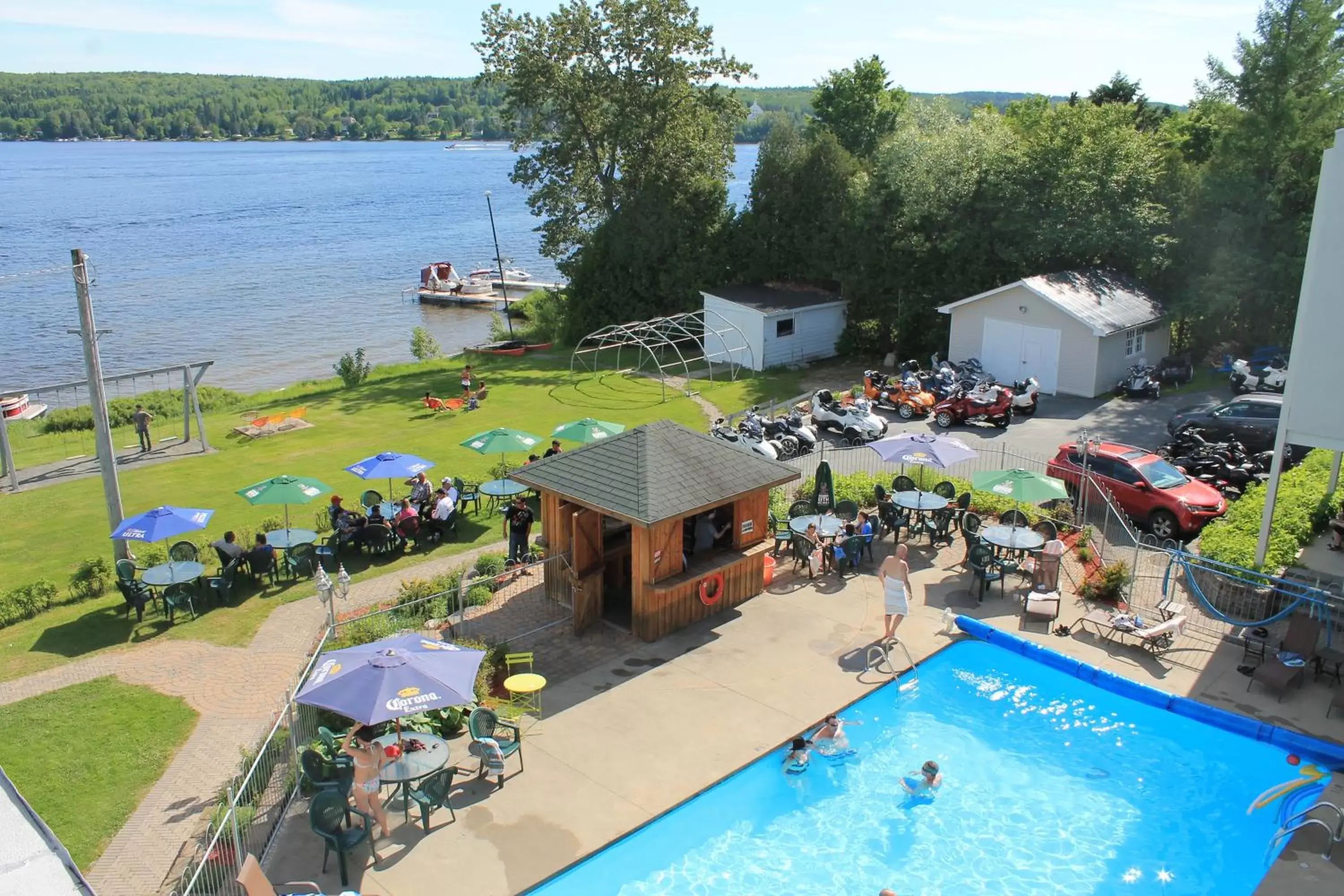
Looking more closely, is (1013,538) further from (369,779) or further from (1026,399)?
(1026,399)

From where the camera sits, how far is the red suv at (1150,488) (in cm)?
1989

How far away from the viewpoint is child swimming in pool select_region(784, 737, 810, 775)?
12.7 m

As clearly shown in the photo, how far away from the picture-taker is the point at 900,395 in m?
29.8

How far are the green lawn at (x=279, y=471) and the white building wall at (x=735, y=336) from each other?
3.95 m

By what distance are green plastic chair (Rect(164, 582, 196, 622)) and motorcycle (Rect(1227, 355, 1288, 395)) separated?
2867cm

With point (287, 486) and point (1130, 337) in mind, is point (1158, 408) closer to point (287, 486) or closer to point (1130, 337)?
point (1130, 337)

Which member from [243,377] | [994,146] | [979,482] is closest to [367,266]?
[243,377]

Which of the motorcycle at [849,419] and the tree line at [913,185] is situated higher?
the tree line at [913,185]

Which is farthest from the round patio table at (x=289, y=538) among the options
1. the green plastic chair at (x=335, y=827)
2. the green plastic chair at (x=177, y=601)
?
the green plastic chair at (x=335, y=827)

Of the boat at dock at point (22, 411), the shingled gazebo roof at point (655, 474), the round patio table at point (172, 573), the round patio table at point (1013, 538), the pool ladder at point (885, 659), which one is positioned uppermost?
the shingled gazebo roof at point (655, 474)

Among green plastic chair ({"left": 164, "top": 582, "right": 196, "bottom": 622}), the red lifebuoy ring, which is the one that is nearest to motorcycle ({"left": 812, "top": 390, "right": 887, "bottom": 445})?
the red lifebuoy ring

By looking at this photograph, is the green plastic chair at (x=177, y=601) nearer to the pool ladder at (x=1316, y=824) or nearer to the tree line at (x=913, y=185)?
the pool ladder at (x=1316, y=824)

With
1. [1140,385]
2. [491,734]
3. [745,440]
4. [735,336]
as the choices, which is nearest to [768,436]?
[745,440]

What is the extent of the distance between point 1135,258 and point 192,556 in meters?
30.9
